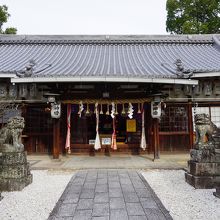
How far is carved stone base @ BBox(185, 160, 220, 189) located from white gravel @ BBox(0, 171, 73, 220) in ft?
11.4

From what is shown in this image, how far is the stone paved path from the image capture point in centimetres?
477

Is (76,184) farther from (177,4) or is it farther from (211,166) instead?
A: (177,4)

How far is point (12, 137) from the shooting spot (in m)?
7.02

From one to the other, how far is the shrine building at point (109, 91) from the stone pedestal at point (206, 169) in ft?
12.3

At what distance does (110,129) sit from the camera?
1262cm

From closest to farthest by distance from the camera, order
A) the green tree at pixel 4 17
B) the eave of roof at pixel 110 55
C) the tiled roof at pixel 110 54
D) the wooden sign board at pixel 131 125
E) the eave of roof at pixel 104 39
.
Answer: the eave of roof at pixel 110 55
the tiled roof at pixel 110 54
the wooden sign board at pixel 131 125
the eave of roof at pixel 104 39
the green tree at pixel 4 17

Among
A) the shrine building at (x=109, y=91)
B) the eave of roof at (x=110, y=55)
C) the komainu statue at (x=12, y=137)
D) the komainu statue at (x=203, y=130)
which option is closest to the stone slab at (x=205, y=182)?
the komainu statue at (x=203, y=130)

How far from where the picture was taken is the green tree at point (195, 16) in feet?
76.4

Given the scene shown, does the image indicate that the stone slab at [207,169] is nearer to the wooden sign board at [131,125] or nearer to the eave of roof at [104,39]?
the wooden sign board at [131,125]

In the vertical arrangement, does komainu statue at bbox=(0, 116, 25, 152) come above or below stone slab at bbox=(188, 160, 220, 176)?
above

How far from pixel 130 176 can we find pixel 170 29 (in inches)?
848

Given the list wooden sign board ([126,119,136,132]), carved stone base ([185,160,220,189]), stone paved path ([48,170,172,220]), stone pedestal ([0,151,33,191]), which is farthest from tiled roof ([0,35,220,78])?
carved stone base ([185,160,220,189])

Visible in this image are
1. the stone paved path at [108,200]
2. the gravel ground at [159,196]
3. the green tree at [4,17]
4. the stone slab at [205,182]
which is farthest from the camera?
the green tree at [4,17]

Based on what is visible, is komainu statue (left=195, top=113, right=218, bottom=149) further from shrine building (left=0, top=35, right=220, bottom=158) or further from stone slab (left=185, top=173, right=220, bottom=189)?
shrine building (left=0, top=35, right=220, bottom=158)
